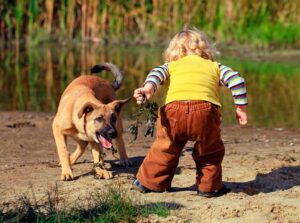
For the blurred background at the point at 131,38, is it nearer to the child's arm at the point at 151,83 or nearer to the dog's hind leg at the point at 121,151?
the dog's hind leg at the point at 121,151

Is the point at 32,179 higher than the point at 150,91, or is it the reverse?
the point at 150,91

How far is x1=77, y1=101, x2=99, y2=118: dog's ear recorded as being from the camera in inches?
293

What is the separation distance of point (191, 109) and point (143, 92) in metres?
0.42

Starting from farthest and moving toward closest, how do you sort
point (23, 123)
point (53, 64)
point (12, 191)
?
1. point (53, 64)
2. point (23, 123)
3. point (12, 191)

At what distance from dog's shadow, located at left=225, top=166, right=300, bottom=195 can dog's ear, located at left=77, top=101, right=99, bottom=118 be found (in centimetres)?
138

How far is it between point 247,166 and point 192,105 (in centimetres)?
158

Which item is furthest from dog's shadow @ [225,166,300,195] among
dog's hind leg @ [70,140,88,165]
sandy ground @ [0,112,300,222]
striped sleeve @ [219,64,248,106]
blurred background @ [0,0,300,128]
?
blurred background @ [0,0,300,128]

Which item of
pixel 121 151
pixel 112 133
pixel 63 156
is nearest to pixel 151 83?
pixel 112 133

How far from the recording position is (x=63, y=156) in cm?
767

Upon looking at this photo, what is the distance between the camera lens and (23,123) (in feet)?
36.3

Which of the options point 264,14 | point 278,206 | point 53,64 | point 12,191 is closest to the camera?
point 278,206

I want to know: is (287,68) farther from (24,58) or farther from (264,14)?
(24,58)

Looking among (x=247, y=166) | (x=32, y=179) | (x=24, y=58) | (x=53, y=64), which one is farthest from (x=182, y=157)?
(x=24, y=58)

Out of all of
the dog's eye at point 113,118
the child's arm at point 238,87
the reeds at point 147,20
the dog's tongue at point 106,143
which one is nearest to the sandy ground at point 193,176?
the dog's tongue at point 106,143
